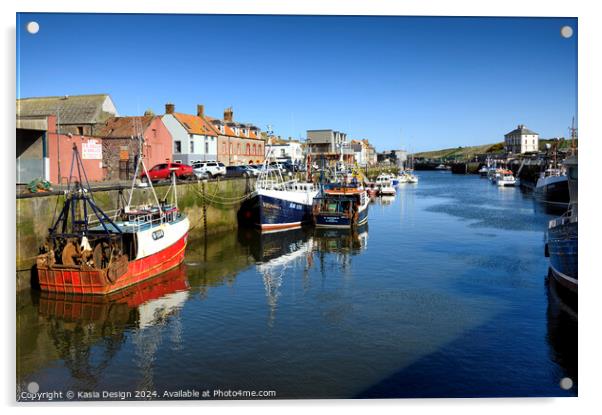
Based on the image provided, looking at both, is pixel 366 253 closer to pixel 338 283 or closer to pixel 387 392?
pixel 338 283

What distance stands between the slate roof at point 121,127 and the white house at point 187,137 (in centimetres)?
561

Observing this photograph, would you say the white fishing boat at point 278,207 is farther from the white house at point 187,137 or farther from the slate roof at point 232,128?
the slate roof at point 232,128

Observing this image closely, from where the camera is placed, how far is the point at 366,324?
15.1 metres

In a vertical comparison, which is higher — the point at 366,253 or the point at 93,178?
the point at 93,178

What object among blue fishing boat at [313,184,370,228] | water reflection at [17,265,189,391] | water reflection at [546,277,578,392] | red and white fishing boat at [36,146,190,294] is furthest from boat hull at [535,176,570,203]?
water reflection at [17,265,189,391]

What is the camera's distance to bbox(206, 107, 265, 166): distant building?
56.2m

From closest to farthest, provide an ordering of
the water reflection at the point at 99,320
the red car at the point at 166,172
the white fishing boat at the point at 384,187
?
the water reflection at the point at 99,320
the red car at the point at 166,172
the white fishing boat at the point at 384,187

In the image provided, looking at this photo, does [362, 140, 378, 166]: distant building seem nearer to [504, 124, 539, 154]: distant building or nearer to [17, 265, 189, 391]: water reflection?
[504, 124, 539, 154]: distant building

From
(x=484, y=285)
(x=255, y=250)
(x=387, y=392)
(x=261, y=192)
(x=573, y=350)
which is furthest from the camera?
(x=261, y=192)

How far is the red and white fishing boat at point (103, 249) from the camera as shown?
1767 cm

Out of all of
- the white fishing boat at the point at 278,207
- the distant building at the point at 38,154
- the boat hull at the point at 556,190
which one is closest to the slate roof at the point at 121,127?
the white fishing boat at the point at 278,207

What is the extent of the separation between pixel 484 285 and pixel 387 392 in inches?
403

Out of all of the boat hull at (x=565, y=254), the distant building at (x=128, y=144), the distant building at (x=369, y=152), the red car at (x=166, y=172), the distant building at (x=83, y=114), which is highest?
the distant building at (x=369, y=152)

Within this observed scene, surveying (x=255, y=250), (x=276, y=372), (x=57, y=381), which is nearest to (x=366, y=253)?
(x=255, y=250)
